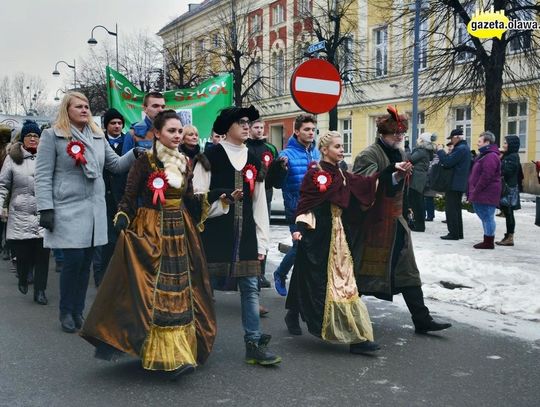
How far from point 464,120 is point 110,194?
934 inches

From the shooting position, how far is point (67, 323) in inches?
230

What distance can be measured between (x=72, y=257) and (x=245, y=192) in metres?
1.69

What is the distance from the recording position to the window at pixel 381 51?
3362cm

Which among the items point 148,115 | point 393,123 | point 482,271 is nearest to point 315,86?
point 148,115

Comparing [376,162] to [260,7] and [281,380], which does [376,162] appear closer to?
[281,380]

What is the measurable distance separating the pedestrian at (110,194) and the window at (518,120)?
2165 cm

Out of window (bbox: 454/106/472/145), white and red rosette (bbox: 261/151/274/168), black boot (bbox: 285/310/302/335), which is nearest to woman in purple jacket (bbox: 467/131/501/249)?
white and red rosette (bbox: 261/151/274/168)

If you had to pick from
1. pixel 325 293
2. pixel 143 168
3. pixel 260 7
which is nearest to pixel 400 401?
pixel 325 293

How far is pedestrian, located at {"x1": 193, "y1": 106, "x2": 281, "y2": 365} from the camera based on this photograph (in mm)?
4820

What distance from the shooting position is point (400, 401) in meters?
4.06

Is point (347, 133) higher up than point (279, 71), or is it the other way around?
point (279, 71)

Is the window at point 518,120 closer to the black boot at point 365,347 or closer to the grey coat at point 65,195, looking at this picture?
the black boot at point 365,347

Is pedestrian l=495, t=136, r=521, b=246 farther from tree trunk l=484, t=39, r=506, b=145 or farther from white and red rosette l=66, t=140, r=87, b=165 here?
tree trunk l=484, t=39, r=506, b=145

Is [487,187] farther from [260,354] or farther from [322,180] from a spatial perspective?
[260,354]
